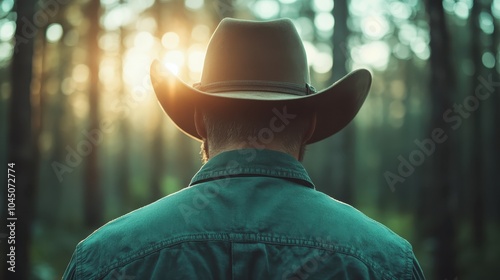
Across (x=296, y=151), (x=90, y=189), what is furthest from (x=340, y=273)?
(x=90, y=189)

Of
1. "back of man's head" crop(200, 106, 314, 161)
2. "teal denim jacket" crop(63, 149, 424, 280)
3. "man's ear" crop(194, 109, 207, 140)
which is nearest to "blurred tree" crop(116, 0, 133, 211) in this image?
"man's ear" crop(194, 109, 207, 140)

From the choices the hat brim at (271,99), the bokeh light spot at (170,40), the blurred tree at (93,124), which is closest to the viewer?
the hat brim at (271,99)

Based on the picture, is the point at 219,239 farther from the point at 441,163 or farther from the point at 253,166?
the point at 441,163

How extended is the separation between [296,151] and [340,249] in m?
0.51

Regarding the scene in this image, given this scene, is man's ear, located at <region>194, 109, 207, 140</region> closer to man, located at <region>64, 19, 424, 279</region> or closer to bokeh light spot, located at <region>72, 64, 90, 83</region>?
man, located at <region>64, 19, 424, 279</region>

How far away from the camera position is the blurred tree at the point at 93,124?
1680 centimetres

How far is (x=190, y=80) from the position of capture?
88.0ft

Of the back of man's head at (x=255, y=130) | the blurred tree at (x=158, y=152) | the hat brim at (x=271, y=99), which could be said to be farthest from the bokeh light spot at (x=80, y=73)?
the back of man's head at (x=255, y=130)

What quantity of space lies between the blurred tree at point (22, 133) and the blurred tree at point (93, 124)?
905cm

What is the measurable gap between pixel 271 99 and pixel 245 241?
0.70m

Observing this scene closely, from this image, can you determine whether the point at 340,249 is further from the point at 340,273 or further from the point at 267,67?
the point at 267,67

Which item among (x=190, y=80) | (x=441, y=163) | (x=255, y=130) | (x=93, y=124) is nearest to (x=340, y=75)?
(x=441, y=163)

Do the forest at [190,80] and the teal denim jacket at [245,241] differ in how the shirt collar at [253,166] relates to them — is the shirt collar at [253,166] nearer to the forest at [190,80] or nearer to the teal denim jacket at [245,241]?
the teal denim jacket at [245,241]

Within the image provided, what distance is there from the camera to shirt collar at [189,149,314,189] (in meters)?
2.01
